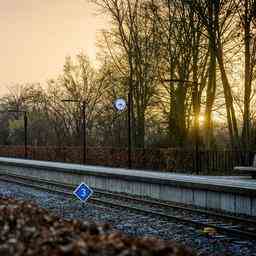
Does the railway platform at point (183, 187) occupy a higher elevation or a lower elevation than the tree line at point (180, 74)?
lower

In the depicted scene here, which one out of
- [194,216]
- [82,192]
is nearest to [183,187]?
[194,216]

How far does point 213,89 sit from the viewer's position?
1388 inches

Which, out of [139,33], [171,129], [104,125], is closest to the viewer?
[171,129]

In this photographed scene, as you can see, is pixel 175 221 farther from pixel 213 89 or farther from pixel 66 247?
pixel 213 89

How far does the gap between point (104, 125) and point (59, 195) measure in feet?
117

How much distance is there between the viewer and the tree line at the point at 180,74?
3259 cm

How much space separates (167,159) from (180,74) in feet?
24.0

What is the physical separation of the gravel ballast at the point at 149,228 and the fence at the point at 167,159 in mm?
10778

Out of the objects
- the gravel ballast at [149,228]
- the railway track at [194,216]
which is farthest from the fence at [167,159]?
the gravel ballast at [149,228]

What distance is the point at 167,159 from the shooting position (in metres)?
34.8

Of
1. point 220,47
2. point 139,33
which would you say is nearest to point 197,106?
point 220,47

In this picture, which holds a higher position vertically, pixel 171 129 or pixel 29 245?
pixel 171 129

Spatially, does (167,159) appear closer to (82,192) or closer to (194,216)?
(82,192)

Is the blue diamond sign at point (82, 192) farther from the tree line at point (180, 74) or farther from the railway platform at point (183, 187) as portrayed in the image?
the tree line at point (180, 74)
